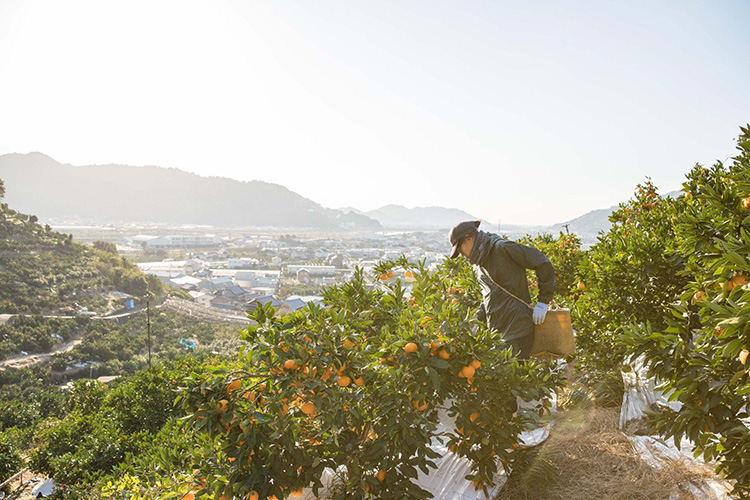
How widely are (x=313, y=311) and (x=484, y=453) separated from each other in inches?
48.6

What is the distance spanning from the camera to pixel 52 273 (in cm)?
4578

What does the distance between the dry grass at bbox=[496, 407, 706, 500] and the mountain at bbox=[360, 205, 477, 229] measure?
466 ft

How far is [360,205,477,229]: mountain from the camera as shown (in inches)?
6063

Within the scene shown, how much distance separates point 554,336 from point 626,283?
→ 907 mm

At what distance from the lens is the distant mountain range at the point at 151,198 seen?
11775 cm

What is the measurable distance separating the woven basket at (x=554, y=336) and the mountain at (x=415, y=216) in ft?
467

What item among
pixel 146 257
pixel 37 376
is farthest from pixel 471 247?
pixel 146 257

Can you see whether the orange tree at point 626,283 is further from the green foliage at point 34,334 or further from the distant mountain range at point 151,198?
the distant mountain range at point 151,198

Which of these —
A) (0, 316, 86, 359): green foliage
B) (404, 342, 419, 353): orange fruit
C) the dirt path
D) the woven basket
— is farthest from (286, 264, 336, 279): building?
(404, 342, 419, 353): orange fruit

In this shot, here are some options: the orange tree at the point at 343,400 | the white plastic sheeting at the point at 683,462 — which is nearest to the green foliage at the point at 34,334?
the orange tree at the point at 343,400

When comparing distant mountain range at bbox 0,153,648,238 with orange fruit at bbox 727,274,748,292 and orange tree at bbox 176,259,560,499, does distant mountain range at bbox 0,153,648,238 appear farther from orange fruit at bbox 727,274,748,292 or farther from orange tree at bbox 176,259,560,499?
orange fruit at bbox 727,274,748,292

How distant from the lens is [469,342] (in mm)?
2090

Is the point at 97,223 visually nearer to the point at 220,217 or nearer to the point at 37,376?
the point at 220,217

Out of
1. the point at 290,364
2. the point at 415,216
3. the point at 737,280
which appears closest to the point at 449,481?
the point at 290,364
